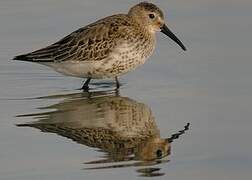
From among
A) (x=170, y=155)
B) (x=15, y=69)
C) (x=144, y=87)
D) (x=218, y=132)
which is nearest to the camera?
(x=170, y=155)

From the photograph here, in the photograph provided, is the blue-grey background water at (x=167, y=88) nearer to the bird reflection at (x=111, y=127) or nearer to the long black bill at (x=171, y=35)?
the bird reflection at (x=111, y=127)

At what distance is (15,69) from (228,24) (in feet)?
10.9

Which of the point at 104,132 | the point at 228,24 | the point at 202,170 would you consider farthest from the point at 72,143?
the point at 228,24

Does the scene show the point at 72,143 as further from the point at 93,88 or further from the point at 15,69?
the point at 15,69

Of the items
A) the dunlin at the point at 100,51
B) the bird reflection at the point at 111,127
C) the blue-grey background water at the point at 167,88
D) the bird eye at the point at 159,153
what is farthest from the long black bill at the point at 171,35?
the bird eye at the point at 159,153

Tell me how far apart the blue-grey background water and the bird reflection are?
130mm

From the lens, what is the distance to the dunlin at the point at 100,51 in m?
13.1

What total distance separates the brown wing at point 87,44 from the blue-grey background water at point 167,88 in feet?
1.37

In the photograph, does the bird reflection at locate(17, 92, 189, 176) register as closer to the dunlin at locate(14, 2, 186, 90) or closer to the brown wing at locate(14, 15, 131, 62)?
the dunlin at locate(14, 2, 186, 90)

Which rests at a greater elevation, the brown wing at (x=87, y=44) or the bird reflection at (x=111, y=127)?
the brown wing at (x=87, y=44)

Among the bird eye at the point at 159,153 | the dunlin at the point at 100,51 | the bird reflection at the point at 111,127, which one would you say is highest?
the dunlin at the point at 100,51

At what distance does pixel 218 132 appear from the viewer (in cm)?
1073

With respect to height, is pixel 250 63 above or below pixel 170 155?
above

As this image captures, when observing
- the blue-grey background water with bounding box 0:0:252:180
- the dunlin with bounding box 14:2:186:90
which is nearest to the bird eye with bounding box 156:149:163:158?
the blue-grey background water with bounding box 0:0:252:180
